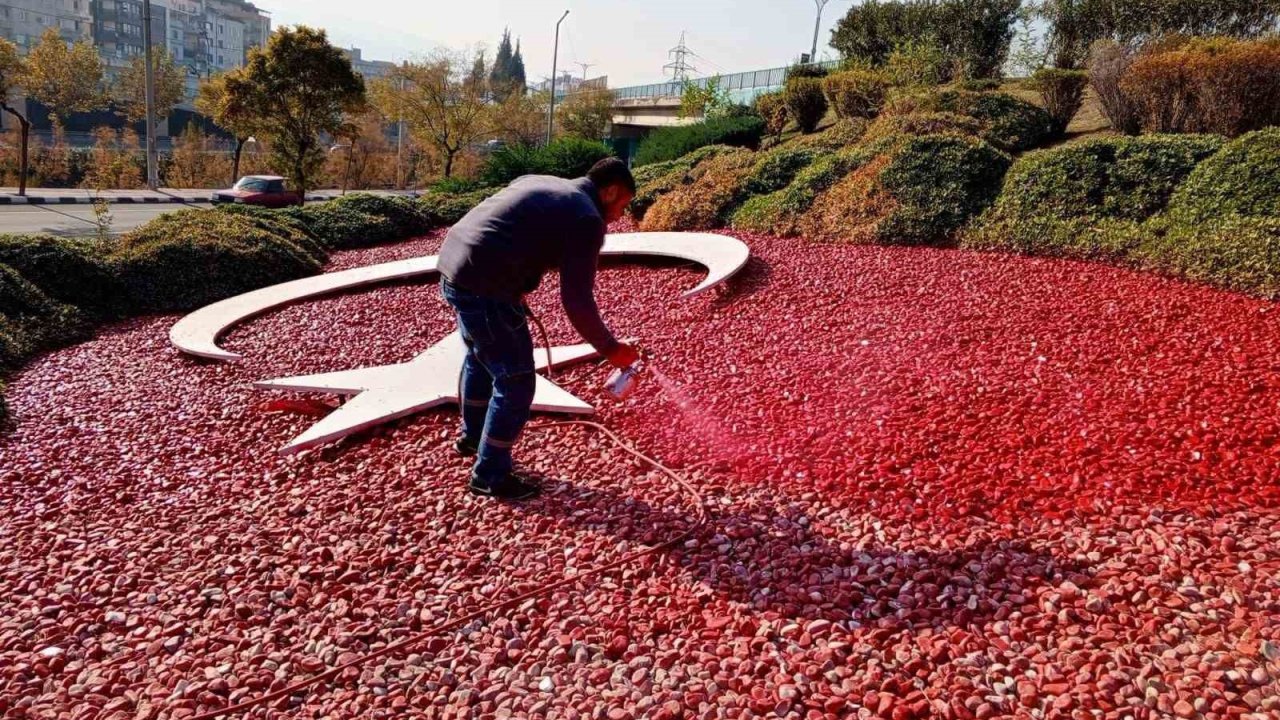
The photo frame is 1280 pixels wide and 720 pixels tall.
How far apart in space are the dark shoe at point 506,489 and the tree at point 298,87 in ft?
57.2

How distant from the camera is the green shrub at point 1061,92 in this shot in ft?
38.6

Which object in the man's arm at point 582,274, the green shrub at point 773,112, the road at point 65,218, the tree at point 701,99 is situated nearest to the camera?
the man's arm at point 582,274

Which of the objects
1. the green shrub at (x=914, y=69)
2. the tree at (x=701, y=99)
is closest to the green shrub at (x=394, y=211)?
the green shrub at (x=914, y=69)

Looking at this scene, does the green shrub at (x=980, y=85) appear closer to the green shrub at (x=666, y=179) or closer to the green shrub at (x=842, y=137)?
the green shrub at (x=842, y=137)

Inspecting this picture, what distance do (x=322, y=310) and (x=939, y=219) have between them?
247 inches

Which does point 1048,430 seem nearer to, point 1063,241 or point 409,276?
point 1063,241

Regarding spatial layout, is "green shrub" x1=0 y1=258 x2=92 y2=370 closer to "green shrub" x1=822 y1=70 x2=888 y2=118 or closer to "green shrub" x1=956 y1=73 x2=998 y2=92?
"green shrub" x1=822 y1=70 x2=888 y2=118

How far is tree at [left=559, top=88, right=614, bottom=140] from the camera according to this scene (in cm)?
4428

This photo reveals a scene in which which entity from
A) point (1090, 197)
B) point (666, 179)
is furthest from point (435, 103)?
point (1090, 197)

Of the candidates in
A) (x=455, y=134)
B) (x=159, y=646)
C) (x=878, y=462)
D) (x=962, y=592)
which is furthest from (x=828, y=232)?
(x=455, y=134)

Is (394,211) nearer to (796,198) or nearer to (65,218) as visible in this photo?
(796,198)

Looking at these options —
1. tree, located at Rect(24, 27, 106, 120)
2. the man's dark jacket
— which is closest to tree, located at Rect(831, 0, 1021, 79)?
the man's dark jacket

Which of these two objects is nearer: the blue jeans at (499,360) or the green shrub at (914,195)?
the blue jeans at (499,360)

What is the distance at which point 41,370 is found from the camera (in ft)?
20.6
